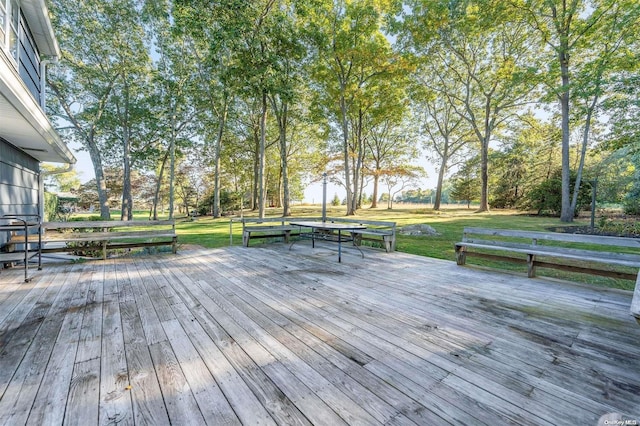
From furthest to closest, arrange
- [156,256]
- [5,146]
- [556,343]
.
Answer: [156,256], [5,146], [556,343]

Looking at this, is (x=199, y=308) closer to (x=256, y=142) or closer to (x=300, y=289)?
(x=300, y=289)

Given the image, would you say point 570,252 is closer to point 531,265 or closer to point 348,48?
point 531,265

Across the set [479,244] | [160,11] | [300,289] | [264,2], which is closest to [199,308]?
[300,289]

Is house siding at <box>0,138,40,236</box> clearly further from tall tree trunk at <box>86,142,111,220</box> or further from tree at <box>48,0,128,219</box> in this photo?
tree at <box>48,0,128,219</box>

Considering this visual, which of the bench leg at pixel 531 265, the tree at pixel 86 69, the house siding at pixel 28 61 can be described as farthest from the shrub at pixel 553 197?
the tree at pixel 86 69

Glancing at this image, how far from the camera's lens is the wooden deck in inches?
59.4

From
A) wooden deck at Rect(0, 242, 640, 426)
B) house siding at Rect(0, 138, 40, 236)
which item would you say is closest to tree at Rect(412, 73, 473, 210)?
wooden deck at Rect(0, 242, 640, 426)

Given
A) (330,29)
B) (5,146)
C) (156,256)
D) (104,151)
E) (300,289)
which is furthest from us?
(104,151)

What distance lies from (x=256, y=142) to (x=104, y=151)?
1067 cm

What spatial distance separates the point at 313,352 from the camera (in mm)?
2096

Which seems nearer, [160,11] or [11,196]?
[11,196]

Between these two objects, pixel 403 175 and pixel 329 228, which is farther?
pixel 403 175

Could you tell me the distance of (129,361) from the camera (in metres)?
1.95

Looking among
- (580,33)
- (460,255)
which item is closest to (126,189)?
(460,255)
